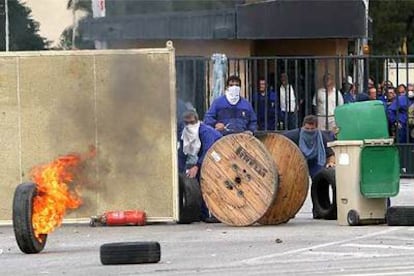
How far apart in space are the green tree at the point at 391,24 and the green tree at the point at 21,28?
42.7 metres

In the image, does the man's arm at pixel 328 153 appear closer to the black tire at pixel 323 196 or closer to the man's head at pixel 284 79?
the black tire at pixel 323 196

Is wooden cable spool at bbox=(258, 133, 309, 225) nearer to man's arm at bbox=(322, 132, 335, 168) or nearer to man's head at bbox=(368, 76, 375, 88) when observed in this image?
man's arm at bbox=(322, 132, 335, 168)

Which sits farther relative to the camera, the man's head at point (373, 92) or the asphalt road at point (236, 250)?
the man's head at point (373, 92)

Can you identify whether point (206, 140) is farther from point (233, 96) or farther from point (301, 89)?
point (301, 89)

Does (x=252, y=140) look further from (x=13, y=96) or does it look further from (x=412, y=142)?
(x=412, y=142)

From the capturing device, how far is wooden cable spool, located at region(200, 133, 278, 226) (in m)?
16.2

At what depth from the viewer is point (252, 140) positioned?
53.9 feet

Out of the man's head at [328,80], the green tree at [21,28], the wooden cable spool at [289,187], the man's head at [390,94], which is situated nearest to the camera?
the wooden cable spool at [289,187]

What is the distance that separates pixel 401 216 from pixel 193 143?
2.98m

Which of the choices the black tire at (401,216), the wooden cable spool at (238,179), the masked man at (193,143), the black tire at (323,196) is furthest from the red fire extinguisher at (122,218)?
the black tire at (401,216)

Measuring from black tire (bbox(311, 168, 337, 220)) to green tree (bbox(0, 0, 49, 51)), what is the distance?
20.7ft

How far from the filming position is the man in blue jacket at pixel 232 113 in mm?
18578

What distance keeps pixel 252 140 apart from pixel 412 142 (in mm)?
8062

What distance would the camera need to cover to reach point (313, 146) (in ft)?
58.3
